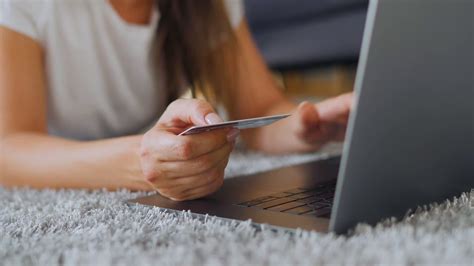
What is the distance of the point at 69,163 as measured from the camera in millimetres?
715

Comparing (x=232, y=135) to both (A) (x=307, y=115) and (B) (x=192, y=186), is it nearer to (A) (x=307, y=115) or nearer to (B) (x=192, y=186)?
(B) (x=192, y=186)

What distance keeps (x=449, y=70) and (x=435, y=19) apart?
55 mm

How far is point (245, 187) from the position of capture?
2.02ft

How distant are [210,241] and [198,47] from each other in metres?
0.69

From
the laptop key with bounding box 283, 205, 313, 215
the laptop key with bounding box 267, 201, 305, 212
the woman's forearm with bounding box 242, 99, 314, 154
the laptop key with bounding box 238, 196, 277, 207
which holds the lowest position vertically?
the woman's forearm with bounding box 242, 99, 314, 154

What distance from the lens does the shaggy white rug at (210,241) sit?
15.0 inches

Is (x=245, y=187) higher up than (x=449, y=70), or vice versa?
(x=449, y=70)

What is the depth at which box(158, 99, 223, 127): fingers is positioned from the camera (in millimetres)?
538

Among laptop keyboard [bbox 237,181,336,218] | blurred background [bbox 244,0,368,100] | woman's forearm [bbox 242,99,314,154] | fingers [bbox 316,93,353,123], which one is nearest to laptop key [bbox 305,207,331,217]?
laptop keyboard [bbox 237,181,336,218]

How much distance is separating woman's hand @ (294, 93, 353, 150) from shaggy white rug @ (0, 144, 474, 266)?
294mm

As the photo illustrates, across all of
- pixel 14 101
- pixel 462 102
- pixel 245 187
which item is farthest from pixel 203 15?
pixel 462 102

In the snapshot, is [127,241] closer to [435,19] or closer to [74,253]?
[74,253]

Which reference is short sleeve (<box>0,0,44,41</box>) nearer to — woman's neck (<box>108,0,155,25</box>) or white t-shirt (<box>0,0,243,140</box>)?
white t-shirt (<box>0,0,243,140</box>)

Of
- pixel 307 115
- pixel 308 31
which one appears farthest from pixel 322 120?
pixel 308 31
